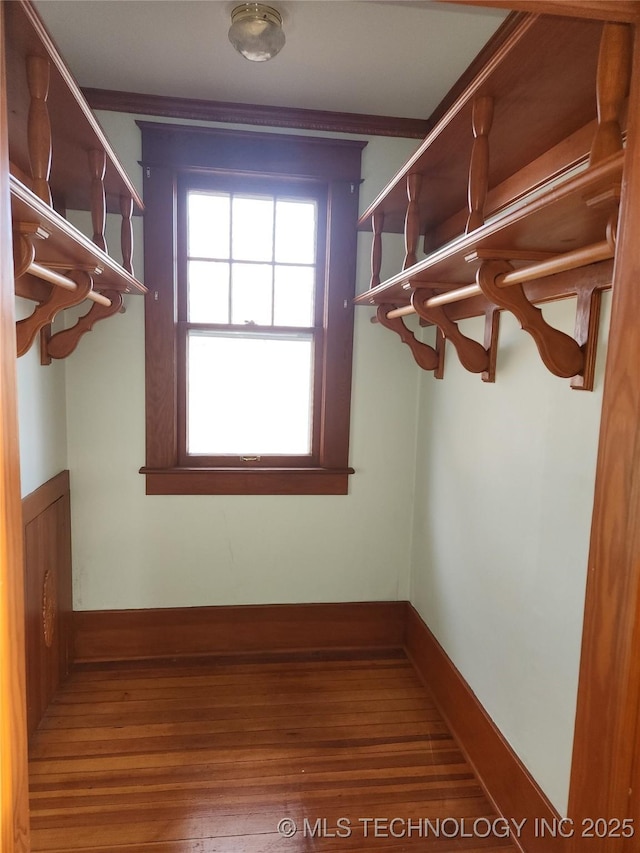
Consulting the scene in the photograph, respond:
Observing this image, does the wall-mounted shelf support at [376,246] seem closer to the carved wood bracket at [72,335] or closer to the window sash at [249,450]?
the window sash at [249,450]

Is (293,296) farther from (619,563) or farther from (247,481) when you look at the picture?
(619,563)

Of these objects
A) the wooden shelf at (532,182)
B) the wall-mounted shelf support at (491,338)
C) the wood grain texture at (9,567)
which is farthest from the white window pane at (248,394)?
the wood grain texture at (9,567)

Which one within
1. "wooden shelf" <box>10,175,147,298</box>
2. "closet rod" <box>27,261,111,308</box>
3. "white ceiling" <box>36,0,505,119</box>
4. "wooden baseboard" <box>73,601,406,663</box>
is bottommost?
"wooden baseboard" <box>73,601,406,663</box>

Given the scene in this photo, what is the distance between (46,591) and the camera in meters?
2.23

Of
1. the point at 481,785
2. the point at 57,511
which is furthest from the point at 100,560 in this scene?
the point at 481,785

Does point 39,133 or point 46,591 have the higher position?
point 39,133

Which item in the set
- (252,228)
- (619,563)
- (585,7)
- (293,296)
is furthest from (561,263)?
(252,228)

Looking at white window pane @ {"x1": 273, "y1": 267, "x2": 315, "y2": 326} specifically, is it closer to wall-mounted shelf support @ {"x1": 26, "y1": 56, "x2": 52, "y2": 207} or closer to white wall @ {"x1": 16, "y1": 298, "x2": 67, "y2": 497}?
white wall @ {"x1": 16, "y1": 298, "x2": 67, "y2": 497}

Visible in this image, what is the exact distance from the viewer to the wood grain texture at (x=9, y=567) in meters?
0.81

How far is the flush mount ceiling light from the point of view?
172cm

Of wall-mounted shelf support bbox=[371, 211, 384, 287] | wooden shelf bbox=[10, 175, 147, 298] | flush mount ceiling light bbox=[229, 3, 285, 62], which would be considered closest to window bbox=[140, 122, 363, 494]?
wall-mounted shelf support bbox=[371, 211, 384, 287]

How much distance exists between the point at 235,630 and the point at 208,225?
195 cm

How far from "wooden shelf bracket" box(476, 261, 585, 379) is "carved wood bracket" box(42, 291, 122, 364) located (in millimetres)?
1444

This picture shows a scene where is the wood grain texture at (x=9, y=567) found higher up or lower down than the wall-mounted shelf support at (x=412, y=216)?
lower down
